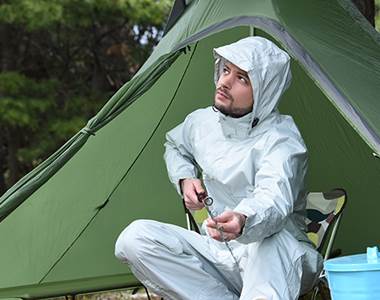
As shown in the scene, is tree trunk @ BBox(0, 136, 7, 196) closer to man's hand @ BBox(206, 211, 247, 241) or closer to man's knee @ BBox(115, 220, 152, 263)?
man's knee @ BBox(115, 220, 152, 263)

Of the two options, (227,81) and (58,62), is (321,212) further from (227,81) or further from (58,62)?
(58,62)

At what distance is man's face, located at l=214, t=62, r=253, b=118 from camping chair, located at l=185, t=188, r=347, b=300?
653 mm

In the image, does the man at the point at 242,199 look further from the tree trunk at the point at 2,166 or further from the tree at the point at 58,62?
the tree trunk at the point at 2,166

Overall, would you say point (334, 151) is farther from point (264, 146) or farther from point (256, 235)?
point (256, 235)

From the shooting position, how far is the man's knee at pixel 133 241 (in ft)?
9.95

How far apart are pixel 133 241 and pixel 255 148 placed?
1.79ft

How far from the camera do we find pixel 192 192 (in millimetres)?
3209

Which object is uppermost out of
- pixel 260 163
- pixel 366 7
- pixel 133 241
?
pixel 366 7

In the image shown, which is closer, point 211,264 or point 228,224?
point 228,224

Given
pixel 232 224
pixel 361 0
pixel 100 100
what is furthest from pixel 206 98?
pixel 100 100

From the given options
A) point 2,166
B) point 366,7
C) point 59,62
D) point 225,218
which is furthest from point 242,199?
point 59,62

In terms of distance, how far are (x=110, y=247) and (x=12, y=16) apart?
380cm

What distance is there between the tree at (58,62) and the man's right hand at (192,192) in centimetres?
448

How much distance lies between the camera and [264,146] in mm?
3170
